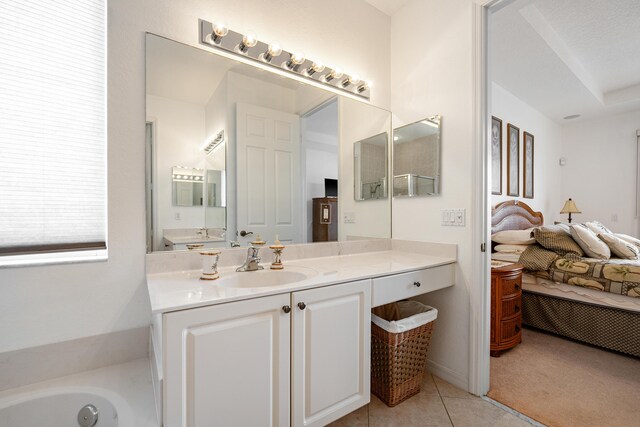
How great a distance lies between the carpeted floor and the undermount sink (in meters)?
1.34

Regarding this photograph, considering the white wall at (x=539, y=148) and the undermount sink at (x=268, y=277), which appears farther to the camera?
the white wall at (x=539, y=148)

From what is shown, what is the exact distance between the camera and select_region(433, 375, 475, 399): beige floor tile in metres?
1.63

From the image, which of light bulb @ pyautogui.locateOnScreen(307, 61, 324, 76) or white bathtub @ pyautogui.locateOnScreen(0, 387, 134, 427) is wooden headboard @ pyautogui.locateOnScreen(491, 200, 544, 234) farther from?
white bathtub @ pyautogui.locateOnScreen(0, 387, 134, 427)

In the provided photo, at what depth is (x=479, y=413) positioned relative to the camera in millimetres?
1483

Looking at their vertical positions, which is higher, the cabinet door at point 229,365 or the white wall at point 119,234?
the white wall at point 119,234

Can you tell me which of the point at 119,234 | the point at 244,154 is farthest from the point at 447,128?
the point at 119,234

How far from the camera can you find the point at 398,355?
4.98ft

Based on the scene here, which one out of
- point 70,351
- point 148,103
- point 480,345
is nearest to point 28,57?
point 148,103

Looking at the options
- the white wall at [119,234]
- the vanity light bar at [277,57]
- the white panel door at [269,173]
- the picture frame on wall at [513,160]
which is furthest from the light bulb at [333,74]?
the picture frame on wall at [513,160]

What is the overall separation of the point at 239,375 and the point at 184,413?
0.19 metres

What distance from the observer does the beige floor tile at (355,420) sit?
1394 mm

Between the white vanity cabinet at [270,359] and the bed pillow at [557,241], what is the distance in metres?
2.24

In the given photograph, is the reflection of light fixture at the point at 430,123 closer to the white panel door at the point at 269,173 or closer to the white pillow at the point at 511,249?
the white panel door at the point at 269,173

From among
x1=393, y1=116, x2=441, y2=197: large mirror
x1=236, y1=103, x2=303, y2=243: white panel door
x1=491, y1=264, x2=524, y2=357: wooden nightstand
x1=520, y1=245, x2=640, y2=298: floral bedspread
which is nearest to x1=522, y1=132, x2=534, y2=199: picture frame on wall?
x1=520, y1=245, x2=640, y2=298: floral bedspread
